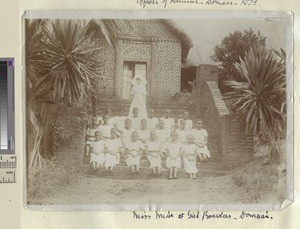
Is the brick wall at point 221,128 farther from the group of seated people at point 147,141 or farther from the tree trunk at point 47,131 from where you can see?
the tree trunk at point 47,131

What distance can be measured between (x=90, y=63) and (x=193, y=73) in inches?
6.7

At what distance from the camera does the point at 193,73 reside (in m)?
0.87

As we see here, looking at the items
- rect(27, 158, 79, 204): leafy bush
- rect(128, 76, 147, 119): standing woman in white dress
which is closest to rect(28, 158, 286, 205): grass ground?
rect(27, 158, 79, 204): leafy bush

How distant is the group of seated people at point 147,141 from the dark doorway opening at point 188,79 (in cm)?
4

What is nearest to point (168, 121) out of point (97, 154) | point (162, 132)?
point (162, 132)

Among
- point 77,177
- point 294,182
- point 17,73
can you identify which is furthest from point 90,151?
point 294,182

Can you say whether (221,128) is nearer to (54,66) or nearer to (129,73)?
(129,73)

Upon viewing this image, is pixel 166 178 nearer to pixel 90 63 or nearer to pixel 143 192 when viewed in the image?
pixel 143 192

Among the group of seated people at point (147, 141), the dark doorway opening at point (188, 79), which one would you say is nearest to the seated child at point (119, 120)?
the group of seated people at point (147, 141)

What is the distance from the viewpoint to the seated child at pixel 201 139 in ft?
2.87

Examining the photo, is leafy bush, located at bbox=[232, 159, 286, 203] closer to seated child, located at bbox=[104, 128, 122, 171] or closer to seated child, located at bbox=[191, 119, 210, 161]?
seated child, located at bbox=[191, 119, 210, 161]

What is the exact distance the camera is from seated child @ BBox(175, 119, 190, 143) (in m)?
0.87

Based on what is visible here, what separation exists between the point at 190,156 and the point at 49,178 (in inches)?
9.3

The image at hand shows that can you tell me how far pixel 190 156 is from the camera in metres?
0.87
